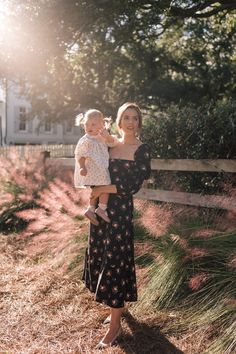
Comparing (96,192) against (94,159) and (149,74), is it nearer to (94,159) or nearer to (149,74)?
(94,159)

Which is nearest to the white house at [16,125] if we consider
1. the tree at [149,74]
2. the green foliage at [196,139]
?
the tree at [149,74]

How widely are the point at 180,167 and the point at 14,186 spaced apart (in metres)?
3.25

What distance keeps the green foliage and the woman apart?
2.33 metres

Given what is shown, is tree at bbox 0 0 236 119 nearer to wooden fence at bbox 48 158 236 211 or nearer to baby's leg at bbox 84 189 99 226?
wooden fence at bbox 48 158 236 211

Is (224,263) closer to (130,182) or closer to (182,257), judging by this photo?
(182,257)

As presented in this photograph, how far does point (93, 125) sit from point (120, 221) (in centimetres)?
79

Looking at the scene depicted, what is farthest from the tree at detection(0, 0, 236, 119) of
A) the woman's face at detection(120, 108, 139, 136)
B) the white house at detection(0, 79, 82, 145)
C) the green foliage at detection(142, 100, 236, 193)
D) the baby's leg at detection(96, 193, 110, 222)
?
the baby's leg at detection(96, 193, 110, 222)

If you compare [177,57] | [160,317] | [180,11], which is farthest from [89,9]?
[177,57]

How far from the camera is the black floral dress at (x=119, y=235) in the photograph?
356 cm

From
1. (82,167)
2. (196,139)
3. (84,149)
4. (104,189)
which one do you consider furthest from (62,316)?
(196,139)

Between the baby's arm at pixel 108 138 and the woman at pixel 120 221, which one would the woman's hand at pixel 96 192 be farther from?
the baby's arm at pixel 108 138

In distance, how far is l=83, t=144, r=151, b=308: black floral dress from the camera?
11.7 ft

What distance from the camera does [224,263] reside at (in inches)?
153

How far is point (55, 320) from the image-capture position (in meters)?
4.08
